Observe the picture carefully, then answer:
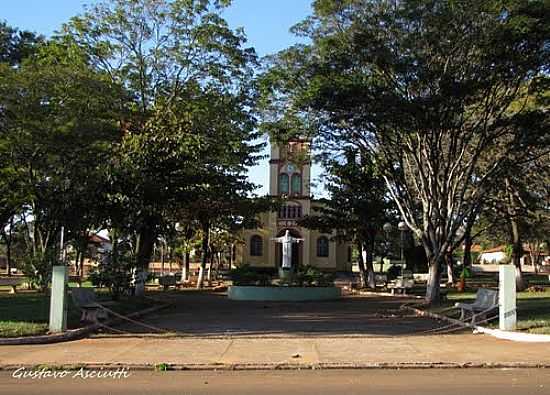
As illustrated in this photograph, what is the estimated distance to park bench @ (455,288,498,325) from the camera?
17172 millimetres

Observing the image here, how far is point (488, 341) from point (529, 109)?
12.3 m

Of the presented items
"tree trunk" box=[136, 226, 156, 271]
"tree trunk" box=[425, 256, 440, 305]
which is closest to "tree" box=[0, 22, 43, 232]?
"tree trunk" box=[136, 226, 156, 271]

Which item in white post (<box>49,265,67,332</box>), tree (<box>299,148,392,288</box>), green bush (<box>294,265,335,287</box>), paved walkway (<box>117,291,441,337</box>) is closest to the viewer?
white post (<box>49,265,67,332</box>)

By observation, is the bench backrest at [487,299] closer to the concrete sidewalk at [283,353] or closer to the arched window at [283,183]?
the concrete sidewalk at [283,353]

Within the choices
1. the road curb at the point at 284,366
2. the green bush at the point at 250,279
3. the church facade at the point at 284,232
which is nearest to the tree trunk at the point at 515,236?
the green bush at the point at 250,279

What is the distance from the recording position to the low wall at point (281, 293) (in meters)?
29.6

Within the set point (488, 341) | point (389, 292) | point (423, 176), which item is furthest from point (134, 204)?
point (389, 292)

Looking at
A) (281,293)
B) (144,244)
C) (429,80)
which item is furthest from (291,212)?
(429,80)

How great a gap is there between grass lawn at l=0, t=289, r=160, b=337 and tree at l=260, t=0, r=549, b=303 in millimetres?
8869

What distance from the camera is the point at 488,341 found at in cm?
1433

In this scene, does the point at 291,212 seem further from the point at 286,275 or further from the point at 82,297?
the point at 82,297

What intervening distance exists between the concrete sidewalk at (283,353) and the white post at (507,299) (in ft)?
2.08

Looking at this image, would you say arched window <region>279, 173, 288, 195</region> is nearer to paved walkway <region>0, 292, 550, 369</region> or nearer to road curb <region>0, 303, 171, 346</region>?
paved walkway <region>0, 292, 550, 369</region>

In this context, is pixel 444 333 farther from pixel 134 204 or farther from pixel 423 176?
pixel 134 204
